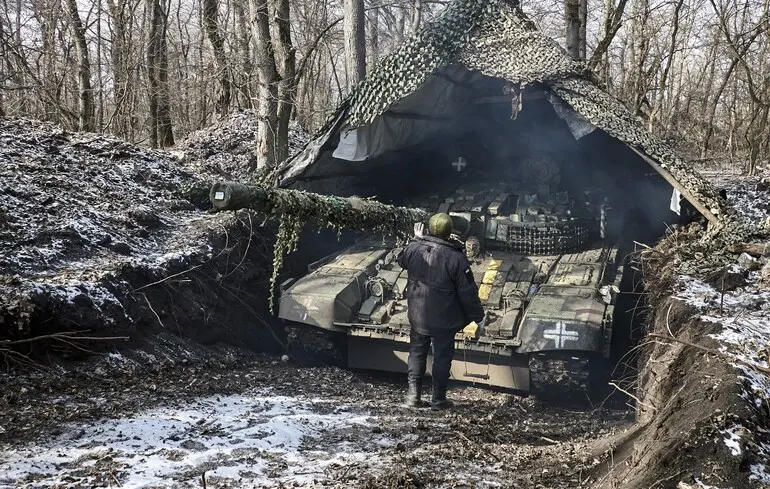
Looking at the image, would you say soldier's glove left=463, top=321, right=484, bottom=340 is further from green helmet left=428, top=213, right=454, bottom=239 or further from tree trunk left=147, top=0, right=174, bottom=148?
tree trunk left=147, top=0, right=174, bottom=148

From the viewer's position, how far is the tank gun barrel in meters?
4.43

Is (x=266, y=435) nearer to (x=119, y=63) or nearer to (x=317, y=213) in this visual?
(x=317, y=213)

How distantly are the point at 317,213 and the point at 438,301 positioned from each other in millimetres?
1575

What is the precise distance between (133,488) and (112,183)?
645 cm

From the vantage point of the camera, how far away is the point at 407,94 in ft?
27.9

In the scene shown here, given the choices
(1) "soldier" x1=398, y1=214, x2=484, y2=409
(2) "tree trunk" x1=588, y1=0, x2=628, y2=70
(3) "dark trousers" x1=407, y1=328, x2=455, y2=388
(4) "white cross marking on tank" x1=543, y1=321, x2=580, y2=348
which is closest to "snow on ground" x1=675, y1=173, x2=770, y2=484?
(4) "white cross marking on tank" x1=543, y1=321, x2=580, y2=348

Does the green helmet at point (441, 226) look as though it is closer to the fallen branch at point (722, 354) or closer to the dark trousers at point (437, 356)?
the dark trousers at point (437, 356)

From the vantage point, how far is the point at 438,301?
21.0ft

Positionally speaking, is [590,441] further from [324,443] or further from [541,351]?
[324,443]

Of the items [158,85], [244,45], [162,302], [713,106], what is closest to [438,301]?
[162,302]

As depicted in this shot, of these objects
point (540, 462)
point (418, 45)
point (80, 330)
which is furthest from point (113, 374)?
point (418, 45)

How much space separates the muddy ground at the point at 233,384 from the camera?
388cm

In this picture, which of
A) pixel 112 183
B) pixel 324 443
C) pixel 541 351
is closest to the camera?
pixel 324 443

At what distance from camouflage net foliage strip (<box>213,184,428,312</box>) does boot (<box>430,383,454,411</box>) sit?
176 cm
